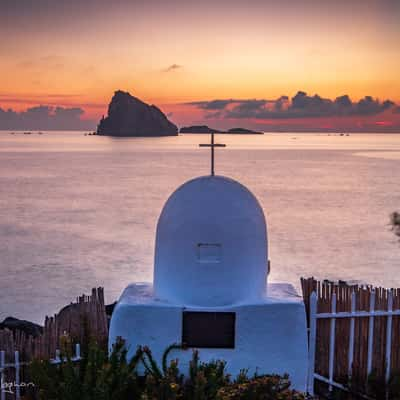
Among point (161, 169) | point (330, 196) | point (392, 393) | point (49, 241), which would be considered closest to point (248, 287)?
point (392, 393)

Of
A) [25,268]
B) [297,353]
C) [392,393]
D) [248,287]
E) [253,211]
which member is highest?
[253,211]

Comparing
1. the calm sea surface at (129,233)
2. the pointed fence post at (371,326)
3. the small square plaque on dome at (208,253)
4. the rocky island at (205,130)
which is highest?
the rocky island at (205,130)

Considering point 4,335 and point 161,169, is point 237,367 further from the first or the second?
point 161,169

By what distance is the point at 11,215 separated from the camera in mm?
41375

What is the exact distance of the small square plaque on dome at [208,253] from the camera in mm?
7789

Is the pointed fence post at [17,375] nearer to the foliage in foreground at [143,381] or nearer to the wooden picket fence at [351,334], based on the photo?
the foliage in foreground at [143,381]

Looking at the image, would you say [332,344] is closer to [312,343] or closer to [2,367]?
[312,343]

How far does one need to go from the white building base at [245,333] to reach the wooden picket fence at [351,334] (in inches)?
19.5

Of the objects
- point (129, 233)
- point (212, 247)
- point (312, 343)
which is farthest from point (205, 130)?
point (129, 233)

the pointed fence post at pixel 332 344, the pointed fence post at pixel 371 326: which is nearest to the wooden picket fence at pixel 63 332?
the pointed fence post at pixel 332 344

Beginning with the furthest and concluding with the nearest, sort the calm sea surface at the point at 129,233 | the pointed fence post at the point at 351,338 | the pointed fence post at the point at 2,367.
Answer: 1. the calm sea surface at the point at 129,233
2. the pointed fence post at the point at 351,338
3. the pointed fence post at the point at 2,367

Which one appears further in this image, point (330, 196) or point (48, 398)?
point (330, 196)

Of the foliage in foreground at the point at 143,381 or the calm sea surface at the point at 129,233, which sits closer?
the foliage in foreground at the point at 143,381

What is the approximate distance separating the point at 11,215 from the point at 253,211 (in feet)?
118
